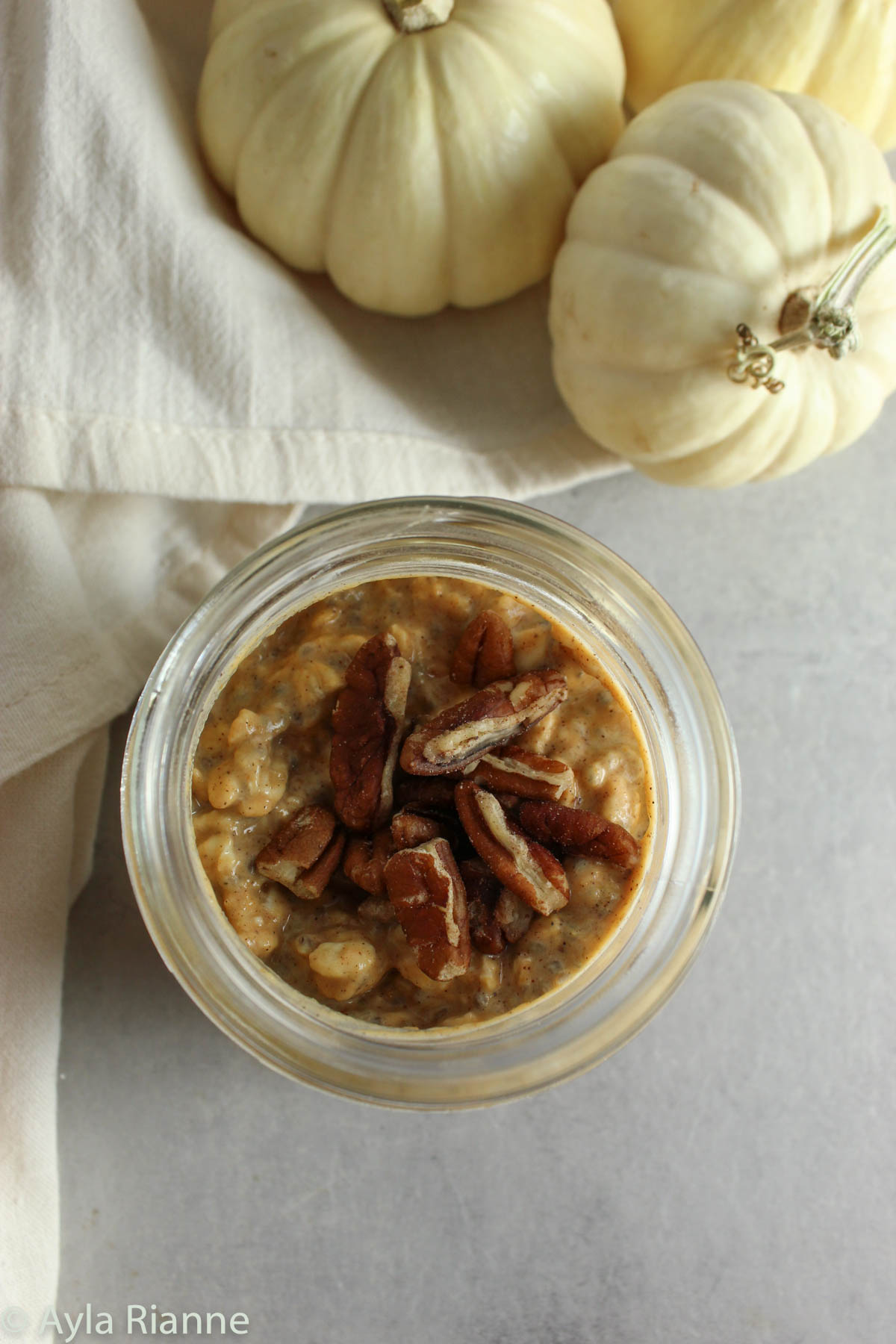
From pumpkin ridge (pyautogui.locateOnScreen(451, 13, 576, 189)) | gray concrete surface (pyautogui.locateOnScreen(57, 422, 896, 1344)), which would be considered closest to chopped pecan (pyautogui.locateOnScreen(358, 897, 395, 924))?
gray concrete surface (pyautogui.locateOnScreen(57, 422, 896, 1344))

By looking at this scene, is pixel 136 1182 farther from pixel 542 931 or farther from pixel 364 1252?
pixel 542 931

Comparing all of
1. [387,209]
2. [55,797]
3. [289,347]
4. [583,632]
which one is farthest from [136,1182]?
[387,209]

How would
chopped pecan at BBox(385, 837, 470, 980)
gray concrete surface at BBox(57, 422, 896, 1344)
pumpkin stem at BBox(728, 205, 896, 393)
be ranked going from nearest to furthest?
chopped pecan at BBox(385, 837, 470, 980) → pumpkin stem at BBox(728, 205, 896, 393) → gray concrete surface at BBox(57, 422, 896, 1344)

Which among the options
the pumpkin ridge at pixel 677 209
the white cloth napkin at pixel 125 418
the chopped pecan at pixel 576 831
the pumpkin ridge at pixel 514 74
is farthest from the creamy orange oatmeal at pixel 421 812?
the pumpkin ridge at pixel 514 74

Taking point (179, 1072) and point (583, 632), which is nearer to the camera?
point (583, 632)

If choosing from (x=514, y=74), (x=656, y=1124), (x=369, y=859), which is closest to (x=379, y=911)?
(x=369, y=859)

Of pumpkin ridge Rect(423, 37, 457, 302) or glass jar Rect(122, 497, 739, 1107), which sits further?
pumpkin ridge Rect(423, 37, 457, 302)

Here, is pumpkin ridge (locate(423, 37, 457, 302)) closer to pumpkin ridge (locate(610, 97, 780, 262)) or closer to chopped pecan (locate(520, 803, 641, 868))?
pumpkin ridge (locate(610, 97, 780, 262))

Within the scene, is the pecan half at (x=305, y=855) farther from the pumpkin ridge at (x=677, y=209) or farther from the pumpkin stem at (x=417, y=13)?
the pumpkin stem at (x=417, y=13)
